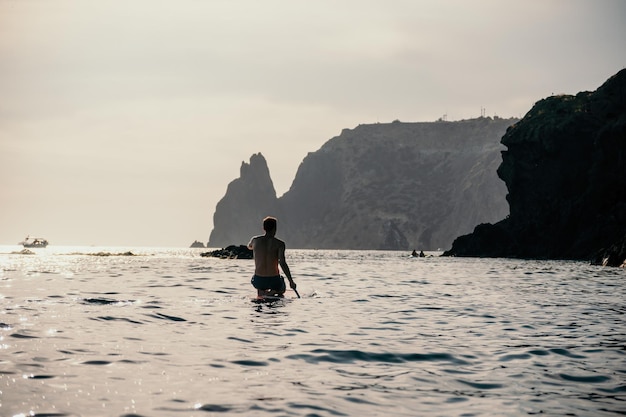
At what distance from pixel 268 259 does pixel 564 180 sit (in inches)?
3460

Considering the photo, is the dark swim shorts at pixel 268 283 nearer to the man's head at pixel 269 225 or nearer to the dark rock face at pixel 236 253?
the man's head at pixel 269 225

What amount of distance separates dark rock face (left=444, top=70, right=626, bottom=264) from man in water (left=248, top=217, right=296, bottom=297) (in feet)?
225

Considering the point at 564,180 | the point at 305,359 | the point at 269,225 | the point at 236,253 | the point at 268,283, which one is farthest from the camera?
the point at 564,180

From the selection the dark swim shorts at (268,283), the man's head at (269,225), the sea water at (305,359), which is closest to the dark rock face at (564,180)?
the dark swim shorts at (268,283)

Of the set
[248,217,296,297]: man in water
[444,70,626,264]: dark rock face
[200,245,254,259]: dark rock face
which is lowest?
[200,245,254,259]: dark rock face

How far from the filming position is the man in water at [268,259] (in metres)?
19.6

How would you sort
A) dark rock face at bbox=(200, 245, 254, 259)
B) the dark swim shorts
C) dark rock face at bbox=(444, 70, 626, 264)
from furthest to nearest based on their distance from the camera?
dark rock face at bbox=(444, 70, 626, 264), dark rock face at bbox=(200, 245, 254, 259), the dark swim shorts

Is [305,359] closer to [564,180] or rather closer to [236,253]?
[236,253]

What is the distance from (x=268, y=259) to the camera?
64.7 ft

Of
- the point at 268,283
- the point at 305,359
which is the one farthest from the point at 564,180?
the point at 305,359

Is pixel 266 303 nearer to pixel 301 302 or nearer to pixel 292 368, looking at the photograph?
pixel 301 302

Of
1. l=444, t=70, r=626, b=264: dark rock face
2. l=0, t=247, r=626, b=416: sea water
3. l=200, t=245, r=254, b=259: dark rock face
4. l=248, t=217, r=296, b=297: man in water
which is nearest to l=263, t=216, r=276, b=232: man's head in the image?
l=248, t=217, r=296, b=297: man in water

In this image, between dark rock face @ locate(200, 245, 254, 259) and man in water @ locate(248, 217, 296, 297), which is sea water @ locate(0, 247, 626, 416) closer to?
man in water @ locate(248, 217, 296, 297)

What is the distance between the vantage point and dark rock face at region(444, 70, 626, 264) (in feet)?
282
